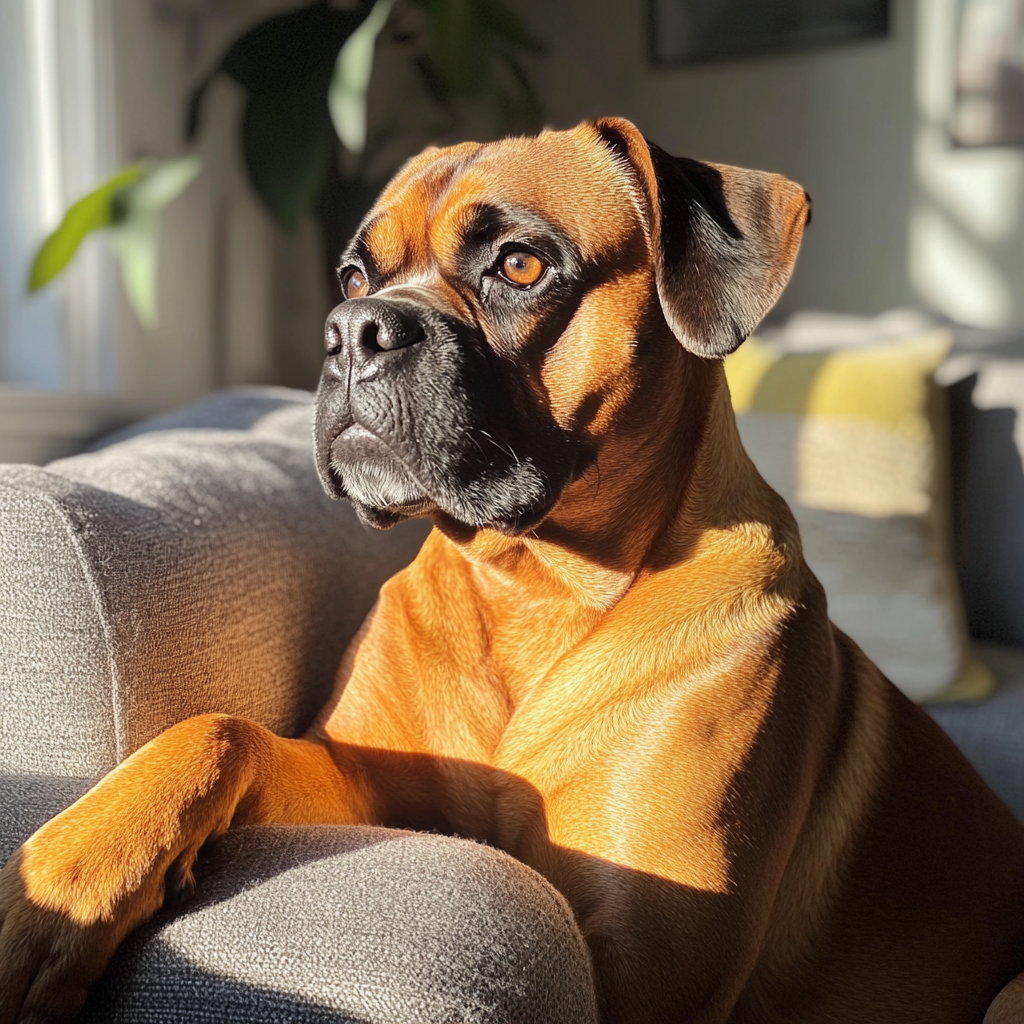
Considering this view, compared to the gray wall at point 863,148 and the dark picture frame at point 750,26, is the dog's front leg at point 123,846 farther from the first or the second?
the dark picture frame at point 750,26

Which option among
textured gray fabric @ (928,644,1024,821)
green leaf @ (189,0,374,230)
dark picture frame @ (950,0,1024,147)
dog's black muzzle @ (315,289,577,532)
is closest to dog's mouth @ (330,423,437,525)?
dog's black muzzle @ (315,289,577,532)

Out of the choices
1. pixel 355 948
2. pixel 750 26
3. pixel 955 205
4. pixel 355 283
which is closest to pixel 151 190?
pixel 355 283

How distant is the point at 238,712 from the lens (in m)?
1.12

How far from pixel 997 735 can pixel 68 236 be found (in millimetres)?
1931

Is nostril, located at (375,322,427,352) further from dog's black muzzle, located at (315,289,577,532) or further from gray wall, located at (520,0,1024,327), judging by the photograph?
gray wall, located at (520,0,1024,327)

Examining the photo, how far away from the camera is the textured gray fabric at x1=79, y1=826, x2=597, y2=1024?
66 centimetres

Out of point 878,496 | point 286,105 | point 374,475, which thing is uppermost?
point 286,105

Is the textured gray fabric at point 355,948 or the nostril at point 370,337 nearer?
the textured gray fabric at point 355,948

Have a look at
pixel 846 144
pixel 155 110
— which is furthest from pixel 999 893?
pixel 846 144

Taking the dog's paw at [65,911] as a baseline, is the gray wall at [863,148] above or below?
above

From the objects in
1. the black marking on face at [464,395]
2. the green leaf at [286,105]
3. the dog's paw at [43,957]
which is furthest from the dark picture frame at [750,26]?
the dog's paw at [43,957]

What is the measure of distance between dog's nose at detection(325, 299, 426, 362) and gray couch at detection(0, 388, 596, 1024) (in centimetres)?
29

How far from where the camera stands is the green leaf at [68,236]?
2090 mm

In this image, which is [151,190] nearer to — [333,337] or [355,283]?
[355,283]
